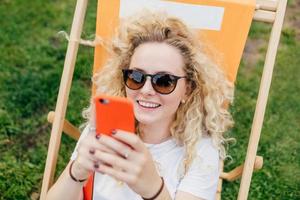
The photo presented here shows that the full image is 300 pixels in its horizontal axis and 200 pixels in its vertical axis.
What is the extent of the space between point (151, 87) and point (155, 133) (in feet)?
0.96

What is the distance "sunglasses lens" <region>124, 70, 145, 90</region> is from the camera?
207cm

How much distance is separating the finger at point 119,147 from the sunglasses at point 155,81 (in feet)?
1.53

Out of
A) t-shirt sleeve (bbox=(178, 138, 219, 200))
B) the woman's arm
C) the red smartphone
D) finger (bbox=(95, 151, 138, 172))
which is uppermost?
the red smartphone

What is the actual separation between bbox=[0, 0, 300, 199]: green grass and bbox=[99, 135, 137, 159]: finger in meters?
1.58

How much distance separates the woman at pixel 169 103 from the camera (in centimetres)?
208

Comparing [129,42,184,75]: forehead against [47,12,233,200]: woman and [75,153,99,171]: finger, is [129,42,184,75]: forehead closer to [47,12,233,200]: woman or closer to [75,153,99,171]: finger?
[47,12,233,200]: woman

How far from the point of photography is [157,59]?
2094 mm

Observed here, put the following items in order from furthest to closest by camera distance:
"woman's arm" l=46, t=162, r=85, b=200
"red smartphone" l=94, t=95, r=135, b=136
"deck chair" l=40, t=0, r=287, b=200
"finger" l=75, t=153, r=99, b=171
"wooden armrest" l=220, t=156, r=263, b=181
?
1. "deck chair" l=40, t=0, r=287, b=200
2. "wooden armrest" l=220, t=156, r=263, b=181
3. "woman's arm" l=46, t=162, r=85, b=200
4. "finger" l=75, t=153, r=99, b=171
5. "red smartphone" l=94, t=95, r=135, b=136

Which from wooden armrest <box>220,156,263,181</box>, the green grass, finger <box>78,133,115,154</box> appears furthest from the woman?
the green grass

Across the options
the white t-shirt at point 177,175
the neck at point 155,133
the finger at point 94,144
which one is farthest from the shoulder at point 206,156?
the finger at point 94,144

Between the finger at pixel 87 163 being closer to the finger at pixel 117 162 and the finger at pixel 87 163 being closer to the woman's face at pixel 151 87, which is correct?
the finger at pixel 117 162

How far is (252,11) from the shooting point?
8.23 feet

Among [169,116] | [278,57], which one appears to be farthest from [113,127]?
[278,57]

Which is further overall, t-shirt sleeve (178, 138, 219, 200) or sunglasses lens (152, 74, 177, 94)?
t-shirt sleeve (178, 138, 219, 200)
